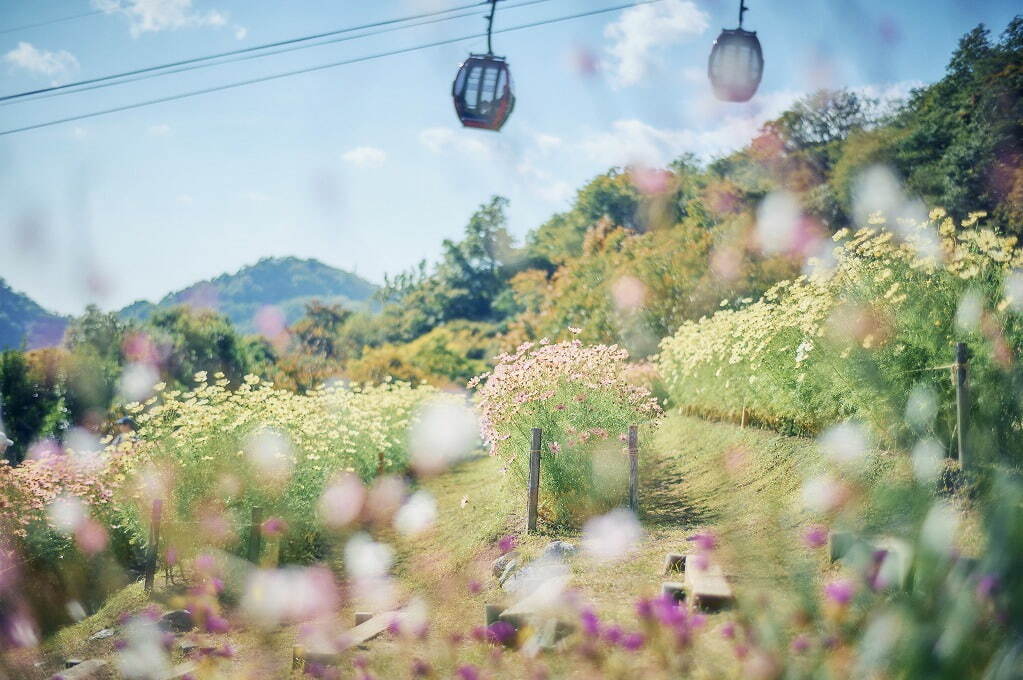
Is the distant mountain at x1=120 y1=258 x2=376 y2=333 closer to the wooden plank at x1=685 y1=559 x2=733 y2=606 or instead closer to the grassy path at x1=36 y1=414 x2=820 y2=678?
the grassy path at x1=36 y1=414 x2=820 y2=678

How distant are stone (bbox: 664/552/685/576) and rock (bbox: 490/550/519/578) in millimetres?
1768

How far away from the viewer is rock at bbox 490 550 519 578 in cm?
691

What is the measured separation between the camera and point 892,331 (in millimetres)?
6242

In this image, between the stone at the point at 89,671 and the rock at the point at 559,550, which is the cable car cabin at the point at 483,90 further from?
the stone at the point at 89,671

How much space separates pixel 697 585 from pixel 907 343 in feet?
10.1

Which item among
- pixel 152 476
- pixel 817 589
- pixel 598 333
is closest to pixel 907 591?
pixel 817 589

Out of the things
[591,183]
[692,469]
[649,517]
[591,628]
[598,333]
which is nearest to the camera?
[591,628]

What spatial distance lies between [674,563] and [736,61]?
4.59 metres

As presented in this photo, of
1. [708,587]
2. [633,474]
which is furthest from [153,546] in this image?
[708,587]

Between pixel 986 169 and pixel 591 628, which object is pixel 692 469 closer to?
pixel 591 628


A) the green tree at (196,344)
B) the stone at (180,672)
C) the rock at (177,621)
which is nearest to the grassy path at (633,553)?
the rock at (177,621)

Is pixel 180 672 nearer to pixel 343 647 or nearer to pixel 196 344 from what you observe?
pixel 343 647

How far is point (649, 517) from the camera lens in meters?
7.45

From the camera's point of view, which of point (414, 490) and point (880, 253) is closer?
point (880, 253)
